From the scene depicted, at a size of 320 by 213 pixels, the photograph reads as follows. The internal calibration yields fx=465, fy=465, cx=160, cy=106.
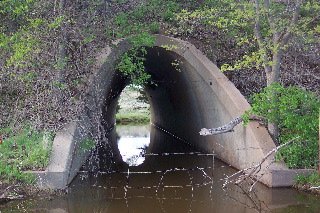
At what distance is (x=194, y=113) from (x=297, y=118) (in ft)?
20.4

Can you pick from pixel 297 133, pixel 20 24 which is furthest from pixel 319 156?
pixel 20 24

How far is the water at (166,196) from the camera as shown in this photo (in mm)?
8625

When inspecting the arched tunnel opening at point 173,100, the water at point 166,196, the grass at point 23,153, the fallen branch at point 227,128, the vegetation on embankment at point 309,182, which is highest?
the arched tunnel opening at point 173,100

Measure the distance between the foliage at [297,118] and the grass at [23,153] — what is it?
4.91 m

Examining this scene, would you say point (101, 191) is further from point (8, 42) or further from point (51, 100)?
point (8, 42)

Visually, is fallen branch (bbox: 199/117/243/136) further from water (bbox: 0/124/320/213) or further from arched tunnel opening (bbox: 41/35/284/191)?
water (bbox: 0/124/320/213)

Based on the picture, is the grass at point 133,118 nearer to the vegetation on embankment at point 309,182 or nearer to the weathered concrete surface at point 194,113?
the weathered concrete surface at point 194,113

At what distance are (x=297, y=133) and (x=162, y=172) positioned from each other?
150 inches

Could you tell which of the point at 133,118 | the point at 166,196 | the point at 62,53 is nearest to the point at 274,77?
the point at 166,196

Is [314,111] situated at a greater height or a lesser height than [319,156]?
greater

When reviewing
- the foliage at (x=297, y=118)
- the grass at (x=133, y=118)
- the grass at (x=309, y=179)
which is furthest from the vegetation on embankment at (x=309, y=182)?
the grass at (x=133, y=118)

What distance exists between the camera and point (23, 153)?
10031 mm

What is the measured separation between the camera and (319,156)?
973 centimetres

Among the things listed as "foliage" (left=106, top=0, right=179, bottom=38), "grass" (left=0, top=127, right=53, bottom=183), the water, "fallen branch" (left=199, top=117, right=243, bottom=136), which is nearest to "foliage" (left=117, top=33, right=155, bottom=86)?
"foliage" (left=106, top=0, right=179, bottom=38)
